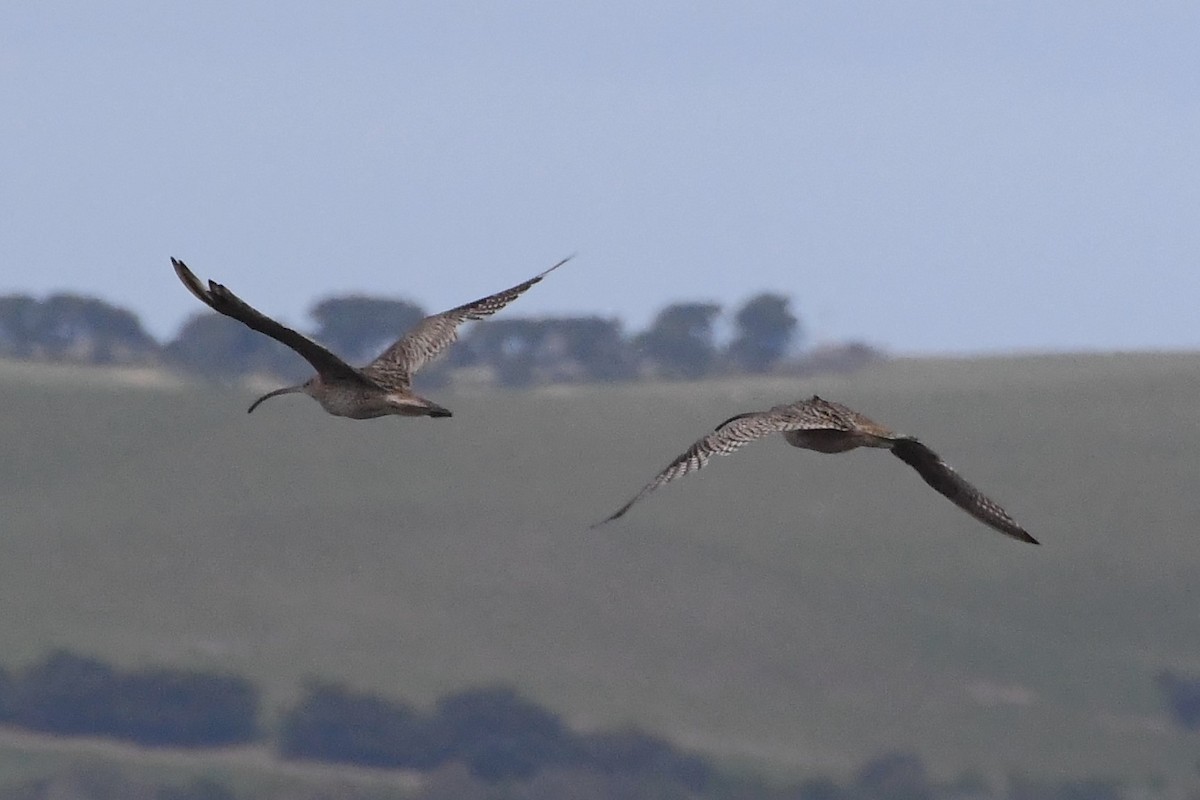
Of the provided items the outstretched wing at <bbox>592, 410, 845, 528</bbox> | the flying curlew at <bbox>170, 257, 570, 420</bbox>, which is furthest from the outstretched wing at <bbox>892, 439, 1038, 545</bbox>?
the flying curlew at <bbox>170, 257, 570, 420</bbox>

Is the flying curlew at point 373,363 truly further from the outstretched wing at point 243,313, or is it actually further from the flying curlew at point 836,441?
the flying curlew at point 836,441

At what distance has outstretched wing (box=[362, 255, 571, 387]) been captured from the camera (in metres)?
33.2

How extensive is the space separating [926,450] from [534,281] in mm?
8705

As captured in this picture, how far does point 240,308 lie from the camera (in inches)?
1037

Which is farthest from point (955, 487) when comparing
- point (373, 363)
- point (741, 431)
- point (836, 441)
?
point (373, 363)

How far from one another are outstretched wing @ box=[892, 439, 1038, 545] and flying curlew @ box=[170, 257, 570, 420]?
5.47 meters

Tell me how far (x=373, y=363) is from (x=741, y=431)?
5.45 m

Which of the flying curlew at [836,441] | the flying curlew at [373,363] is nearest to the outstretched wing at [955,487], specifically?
the flying curlew at [836,441]

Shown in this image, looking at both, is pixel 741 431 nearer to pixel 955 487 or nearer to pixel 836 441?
pixel 836 441

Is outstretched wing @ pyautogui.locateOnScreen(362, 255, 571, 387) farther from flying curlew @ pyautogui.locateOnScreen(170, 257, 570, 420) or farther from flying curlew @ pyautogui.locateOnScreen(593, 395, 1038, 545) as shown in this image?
flying curlew @ pyautogui.locateOnScreen(593, 395, 1038, 545)

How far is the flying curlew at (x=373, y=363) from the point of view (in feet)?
86.4

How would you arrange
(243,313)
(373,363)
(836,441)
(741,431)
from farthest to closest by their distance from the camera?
(373,363)
(836,441)
(741,431)
(243,313)

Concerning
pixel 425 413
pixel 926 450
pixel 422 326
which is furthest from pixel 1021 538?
pixel 422 326

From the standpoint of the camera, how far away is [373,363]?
3334 cm
